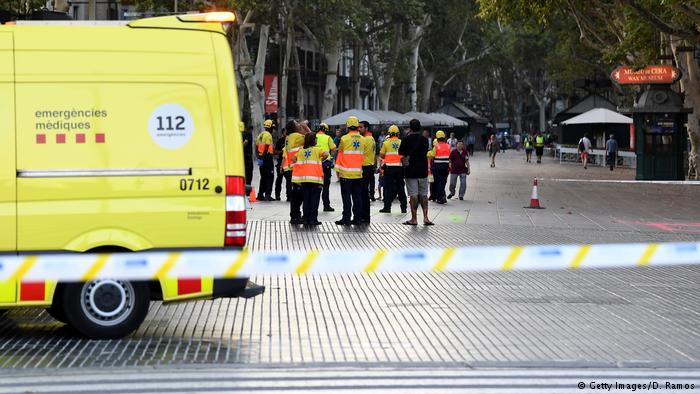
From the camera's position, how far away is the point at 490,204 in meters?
26.6

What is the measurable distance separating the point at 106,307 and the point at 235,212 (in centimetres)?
115

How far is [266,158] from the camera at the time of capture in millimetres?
25156

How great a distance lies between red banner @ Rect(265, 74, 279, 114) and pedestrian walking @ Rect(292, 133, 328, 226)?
3598 centimetres

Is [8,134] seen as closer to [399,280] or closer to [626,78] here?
[399,280]

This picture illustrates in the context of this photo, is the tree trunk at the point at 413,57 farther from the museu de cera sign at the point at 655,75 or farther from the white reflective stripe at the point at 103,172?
the white reflective stripe at the point at 103,172

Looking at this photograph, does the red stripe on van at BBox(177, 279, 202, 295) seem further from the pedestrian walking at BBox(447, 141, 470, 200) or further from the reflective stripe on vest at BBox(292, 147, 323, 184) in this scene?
the pedestrian walking at BBox(447, 141, 470, 200)

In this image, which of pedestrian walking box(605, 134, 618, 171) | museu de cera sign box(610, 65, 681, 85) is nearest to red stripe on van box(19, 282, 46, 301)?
museu de cera sign box(610, 65, 681, 85)

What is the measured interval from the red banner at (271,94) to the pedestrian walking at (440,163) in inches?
1167

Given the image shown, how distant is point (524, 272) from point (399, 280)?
171 centimetres

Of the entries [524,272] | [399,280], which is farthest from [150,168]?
[524,272]

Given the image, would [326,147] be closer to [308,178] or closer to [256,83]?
[308,178]

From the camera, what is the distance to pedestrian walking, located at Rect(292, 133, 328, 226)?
1905cm

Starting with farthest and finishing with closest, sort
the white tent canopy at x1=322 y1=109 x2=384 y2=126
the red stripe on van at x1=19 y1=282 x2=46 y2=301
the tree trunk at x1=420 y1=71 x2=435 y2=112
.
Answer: the tree trunk at x1=420 y1=71 x2=435 y2=112 → the white tent canopy at x1=322 y1=109 x2=384 y2=126 → the red stripe on van at x1=19 y1=282 x2=46 y2=301

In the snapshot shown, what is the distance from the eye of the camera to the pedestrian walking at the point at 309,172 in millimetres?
19047
